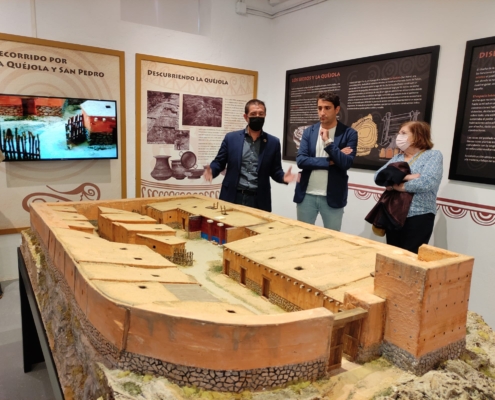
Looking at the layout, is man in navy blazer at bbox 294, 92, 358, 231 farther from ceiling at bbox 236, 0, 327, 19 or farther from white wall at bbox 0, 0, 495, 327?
ceiling at bbox 236, 0, 327, 19

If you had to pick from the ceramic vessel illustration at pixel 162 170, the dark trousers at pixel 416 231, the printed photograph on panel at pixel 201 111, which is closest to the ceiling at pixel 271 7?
the printed photograph on panel at pixel 201 111

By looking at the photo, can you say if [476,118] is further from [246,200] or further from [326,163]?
[246,200]

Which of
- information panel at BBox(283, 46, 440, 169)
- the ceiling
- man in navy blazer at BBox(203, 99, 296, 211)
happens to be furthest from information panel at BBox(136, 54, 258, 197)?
man in navy blazer at BBox(203, 99, 296, 211)

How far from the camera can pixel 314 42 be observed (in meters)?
5.32

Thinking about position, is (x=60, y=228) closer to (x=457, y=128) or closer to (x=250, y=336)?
(x=250, y=336)

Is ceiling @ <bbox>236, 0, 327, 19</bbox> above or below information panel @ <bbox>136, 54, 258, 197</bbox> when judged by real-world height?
above

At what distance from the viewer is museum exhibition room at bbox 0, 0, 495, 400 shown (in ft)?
3.95

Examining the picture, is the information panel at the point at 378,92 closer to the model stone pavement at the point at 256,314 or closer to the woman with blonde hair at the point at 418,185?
the woman with blonde hair at the point at 418,185

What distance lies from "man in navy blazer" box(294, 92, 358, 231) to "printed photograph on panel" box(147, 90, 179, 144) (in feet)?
7.71

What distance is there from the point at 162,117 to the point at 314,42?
229 cm

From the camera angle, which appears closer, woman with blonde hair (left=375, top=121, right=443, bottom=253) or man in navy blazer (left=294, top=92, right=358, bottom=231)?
woman with blonde hair (left=375, top=121, right=443, bottom=253)

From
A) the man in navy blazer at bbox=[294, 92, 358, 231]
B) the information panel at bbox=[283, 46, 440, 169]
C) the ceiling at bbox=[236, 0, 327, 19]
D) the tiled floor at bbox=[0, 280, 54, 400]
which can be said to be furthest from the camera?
the ceiling at bbox=[236, 0, 327, 19]

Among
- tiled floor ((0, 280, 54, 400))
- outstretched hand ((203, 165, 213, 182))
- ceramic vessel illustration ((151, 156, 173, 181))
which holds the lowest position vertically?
tiled floor ((0, 280, 54, 400))

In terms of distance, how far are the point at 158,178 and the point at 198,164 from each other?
0.64 metres
